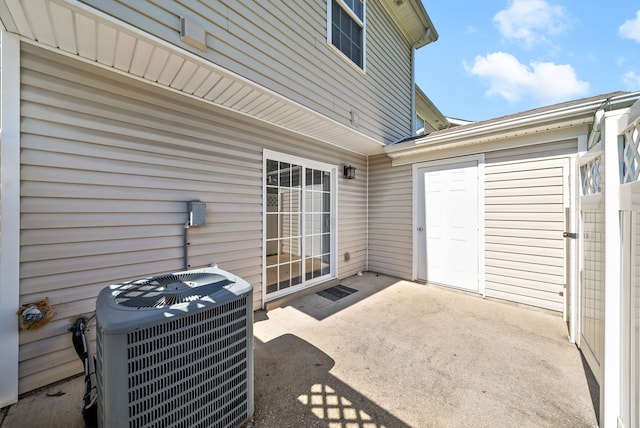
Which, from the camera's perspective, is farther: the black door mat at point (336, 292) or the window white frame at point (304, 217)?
the black door mat at point (336, 292)

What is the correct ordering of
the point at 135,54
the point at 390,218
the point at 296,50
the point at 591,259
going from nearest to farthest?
the point at 135,54, the point at 591,259, the point at 296,50, the point at 390,218

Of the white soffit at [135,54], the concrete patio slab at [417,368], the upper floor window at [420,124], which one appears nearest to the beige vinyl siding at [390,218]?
the concrete patio slab at [417,368]

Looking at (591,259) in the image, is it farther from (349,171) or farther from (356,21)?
(356,21)

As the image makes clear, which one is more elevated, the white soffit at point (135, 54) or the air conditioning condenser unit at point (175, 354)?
the white soffit at point (135, 54)

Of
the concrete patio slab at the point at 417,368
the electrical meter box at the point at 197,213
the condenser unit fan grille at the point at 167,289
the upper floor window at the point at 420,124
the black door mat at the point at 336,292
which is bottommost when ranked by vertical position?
the concrete patio slab at the point at 417,368

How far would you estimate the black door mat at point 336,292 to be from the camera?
3793 mm

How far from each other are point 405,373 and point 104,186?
3.11 metres

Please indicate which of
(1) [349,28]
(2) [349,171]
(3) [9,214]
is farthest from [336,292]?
(1) [349,28]

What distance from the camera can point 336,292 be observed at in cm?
400

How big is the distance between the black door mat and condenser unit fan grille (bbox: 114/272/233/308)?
2420 mm

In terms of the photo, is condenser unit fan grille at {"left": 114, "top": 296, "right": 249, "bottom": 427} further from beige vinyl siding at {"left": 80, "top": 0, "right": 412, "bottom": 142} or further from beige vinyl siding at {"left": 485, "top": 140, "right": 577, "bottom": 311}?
beige vinyl siding at {"left": 485, "top": 140, "right": 577, "bottom": 311}

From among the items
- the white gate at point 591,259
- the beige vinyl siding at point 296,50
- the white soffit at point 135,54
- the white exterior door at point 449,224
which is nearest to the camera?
the white soffit at point 135,54

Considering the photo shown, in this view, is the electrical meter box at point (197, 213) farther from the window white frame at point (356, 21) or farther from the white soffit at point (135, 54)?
the window white frame at point (356, 21)

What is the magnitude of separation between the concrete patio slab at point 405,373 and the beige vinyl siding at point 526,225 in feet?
1.21
